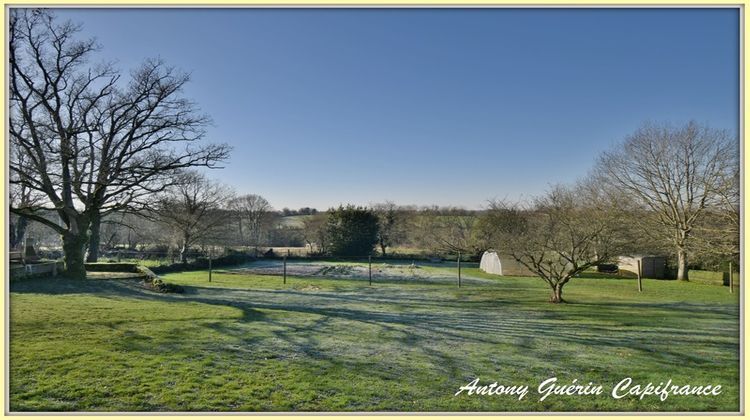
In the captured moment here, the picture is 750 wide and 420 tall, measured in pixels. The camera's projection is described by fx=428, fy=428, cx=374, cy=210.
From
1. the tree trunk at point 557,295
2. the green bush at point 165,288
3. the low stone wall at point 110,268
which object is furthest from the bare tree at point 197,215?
the tree trunk at point 557,295

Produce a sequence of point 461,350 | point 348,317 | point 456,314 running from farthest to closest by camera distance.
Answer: point 456,314 → point 348,317 → point 461,350

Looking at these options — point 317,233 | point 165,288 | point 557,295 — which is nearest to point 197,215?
point 317,233

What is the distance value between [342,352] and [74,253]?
15552 mm

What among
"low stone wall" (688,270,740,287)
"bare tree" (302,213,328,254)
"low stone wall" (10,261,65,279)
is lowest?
"low stone wall" (688,270,740,287)

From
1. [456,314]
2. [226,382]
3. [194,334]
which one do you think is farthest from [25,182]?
[456,314]

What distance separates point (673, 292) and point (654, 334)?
12178 mm

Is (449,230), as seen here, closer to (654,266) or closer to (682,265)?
(654,266)

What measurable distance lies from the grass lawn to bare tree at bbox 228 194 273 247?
39.3 metres

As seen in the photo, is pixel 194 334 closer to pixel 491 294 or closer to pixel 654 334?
pixel 654 334

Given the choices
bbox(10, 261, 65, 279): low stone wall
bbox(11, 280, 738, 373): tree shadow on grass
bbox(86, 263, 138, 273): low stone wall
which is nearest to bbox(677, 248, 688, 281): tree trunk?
bbox(11, 280, 738, 373): tree shadow on grass

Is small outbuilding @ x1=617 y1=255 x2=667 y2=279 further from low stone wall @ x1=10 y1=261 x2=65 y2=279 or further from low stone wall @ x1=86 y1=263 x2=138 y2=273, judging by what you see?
low stone wall @ x1=10 y1=261 x2=65 y2=279

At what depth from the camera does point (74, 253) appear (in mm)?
17609

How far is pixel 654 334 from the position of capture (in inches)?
379

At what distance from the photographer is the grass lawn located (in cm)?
514
